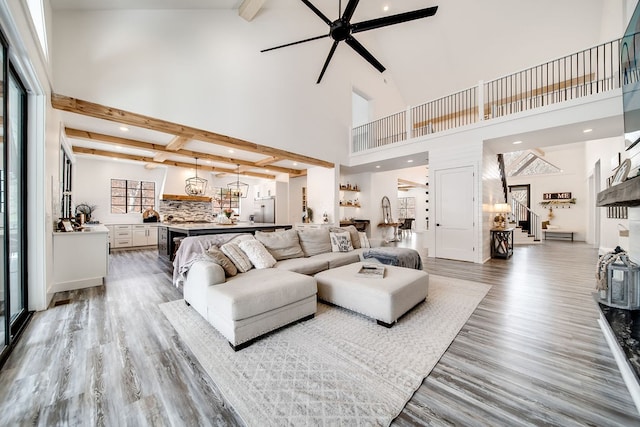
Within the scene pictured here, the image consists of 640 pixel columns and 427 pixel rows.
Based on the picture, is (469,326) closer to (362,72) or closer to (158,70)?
(158,70)

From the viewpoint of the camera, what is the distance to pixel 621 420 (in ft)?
4.31

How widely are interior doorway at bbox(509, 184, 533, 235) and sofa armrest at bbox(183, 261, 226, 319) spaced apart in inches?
434

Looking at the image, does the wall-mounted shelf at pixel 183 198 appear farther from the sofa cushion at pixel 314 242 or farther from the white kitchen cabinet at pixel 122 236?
the sofa cushion at pixel 314 242

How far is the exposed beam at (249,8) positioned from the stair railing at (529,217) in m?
10.5

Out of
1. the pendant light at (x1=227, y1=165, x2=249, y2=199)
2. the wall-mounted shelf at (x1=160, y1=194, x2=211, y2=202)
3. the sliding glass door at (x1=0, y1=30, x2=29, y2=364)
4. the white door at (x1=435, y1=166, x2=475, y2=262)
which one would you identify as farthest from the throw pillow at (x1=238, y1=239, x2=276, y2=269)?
the wall-mounted shelf at (x1=160, y1=194, x2=211, y2=202)

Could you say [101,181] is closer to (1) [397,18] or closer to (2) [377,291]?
(1) [397,18]

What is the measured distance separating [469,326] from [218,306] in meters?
2.39

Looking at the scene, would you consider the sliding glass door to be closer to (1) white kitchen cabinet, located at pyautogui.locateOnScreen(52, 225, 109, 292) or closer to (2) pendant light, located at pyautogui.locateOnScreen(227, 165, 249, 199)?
(1) white kitchen cabinet, located at pyautogui.locateOnScreen(52, 225, 109, 292)

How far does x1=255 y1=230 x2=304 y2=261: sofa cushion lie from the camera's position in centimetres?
362

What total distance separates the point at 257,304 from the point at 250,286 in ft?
0.73

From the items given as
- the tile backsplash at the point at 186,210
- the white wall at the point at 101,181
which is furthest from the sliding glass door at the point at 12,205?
the tile backsplash at the point at 186,210

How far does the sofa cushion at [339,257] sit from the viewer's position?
3791 millimetres

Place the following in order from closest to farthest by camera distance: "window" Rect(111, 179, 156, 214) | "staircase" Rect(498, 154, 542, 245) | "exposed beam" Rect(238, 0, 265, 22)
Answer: "exposed beam" Rect(238, 0, 265, 22), "window" Rect(111, 179, 156, 214), "staircase" Rect(498, 154, 542, 245)

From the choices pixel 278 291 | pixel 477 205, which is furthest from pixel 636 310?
pixel 477 205
